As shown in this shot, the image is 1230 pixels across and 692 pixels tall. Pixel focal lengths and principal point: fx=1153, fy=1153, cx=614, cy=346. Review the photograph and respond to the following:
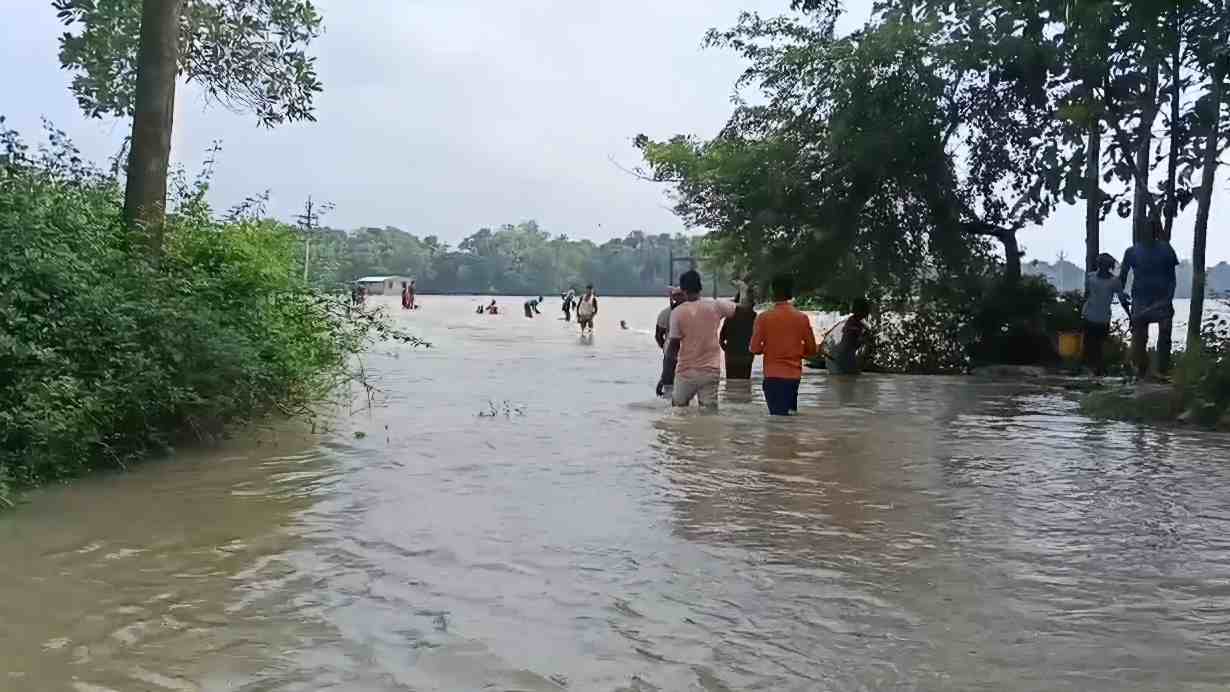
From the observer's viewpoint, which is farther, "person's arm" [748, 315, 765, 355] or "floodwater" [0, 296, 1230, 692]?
"person's arm" [748, 315, 765, 355]

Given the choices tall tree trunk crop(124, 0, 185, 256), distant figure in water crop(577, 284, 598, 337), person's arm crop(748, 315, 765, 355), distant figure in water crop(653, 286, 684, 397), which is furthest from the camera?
distant figure in water crop(577, 284, 598, 337)

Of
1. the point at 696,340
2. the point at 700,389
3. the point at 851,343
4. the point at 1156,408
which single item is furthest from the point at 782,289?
the point at 851,343

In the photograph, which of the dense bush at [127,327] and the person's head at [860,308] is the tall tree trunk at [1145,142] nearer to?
the person's head at [860,308]

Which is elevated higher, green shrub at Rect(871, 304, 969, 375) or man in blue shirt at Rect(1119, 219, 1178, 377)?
man in blue shirt at Rect(1119, 219, 1178, 377)

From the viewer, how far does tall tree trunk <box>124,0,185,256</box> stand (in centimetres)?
1000

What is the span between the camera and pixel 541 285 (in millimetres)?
151375

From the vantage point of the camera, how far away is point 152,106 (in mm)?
10078

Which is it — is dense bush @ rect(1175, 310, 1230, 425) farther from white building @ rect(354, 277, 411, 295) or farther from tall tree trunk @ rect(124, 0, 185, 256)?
white building @ rect(354, 277, 411, 295)

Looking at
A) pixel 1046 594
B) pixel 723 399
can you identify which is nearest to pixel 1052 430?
pixel 723 399

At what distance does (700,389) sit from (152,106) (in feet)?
19.3

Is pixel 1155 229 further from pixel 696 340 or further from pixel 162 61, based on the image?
pixel 162 61

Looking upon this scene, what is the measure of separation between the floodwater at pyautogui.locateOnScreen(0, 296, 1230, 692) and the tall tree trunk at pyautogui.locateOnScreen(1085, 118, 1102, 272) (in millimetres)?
8725

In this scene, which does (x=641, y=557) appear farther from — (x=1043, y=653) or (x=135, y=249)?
(x=135, y=249)

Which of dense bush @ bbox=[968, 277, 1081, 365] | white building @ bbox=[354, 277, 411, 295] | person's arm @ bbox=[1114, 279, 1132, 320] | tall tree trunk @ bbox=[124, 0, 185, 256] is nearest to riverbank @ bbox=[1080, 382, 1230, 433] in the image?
person's arm @ bbox=[1114, 279, 1132, 320]
